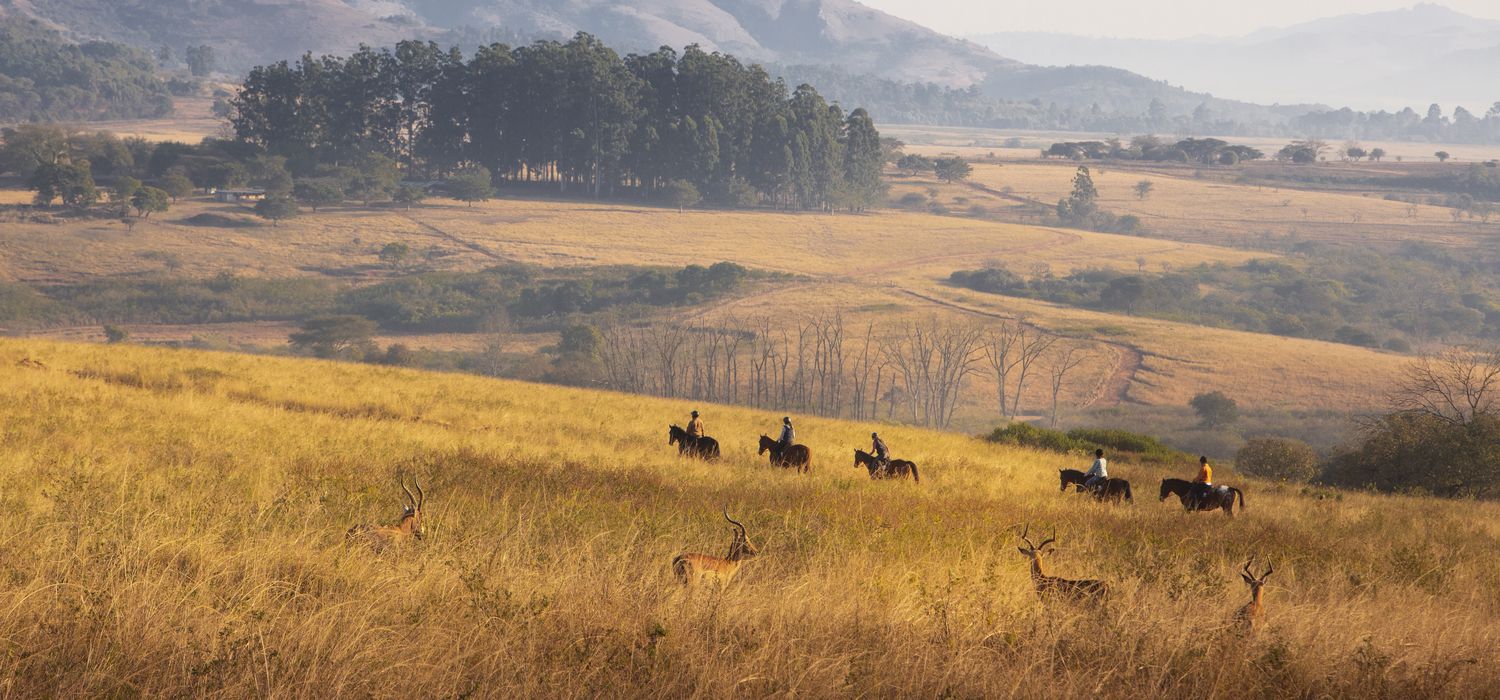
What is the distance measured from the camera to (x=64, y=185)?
10550 centimetres

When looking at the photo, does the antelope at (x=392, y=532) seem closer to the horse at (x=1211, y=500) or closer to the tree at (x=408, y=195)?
the horse at (x=1211, y=500)

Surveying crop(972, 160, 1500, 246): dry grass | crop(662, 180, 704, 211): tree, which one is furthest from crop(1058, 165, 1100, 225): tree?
crop(662, 180, 704, 211): tree

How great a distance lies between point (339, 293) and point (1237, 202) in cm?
13343

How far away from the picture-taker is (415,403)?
2955cm

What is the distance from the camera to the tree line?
13362 centimetres

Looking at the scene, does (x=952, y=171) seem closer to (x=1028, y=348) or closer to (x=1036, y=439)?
(x=1028, y=348)

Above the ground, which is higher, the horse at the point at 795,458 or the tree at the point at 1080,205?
the tree at the point at 1080,205

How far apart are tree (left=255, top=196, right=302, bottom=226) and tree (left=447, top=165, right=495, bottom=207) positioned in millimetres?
20369

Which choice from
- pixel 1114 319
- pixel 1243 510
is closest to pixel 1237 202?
pixel 1114 319

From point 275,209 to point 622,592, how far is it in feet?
Result: 375

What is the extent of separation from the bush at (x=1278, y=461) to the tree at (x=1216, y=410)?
90.8 ft

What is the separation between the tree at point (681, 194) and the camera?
136375 mm

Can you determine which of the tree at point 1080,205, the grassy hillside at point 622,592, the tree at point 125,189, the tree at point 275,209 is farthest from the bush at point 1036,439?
the tree at point 1080,205

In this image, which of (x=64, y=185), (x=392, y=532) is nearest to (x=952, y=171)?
(x=64, y=185)
